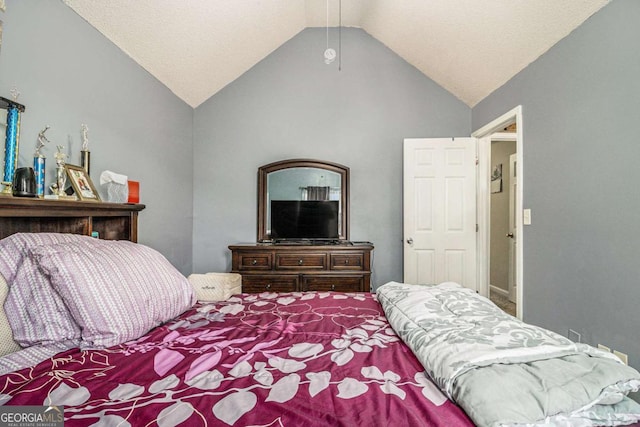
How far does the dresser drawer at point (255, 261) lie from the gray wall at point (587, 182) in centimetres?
233

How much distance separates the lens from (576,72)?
2.05 meters

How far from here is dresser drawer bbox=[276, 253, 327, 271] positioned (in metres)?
3.18

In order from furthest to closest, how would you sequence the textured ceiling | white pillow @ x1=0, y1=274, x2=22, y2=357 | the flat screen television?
the flat screen television → the textured ceiling → white pillow @ x1=0, y1=274, x2=22, y2=357

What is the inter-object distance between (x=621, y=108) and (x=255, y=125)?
325cm

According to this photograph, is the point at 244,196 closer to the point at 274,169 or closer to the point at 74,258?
the point at 274,169

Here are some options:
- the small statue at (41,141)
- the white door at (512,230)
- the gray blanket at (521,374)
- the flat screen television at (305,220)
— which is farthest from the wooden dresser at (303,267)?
the white door at (512,230)

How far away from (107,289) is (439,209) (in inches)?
127

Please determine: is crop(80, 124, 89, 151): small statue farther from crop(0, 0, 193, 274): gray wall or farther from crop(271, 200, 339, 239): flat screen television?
crop(271, 200, 339, 239): flat screen television

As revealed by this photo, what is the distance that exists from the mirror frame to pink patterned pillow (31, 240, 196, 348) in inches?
94.7

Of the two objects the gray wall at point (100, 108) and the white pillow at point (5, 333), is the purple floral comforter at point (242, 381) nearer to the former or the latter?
the white pillow at point (5, 333)

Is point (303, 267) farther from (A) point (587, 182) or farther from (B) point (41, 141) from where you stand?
(A) point (587, 182)

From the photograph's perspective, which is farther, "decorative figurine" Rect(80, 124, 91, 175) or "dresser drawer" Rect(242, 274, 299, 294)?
"dresser drawer" Rect(242, 274, 299, 294)

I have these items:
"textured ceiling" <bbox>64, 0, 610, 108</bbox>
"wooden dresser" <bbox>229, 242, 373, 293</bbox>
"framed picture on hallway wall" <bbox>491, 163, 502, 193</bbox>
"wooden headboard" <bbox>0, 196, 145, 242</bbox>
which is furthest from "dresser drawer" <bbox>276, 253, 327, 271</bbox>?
"framed picture on hallway wall" <bbox>491, 163, 502, 193</bbox>

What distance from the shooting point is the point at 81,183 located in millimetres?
A: 1804
